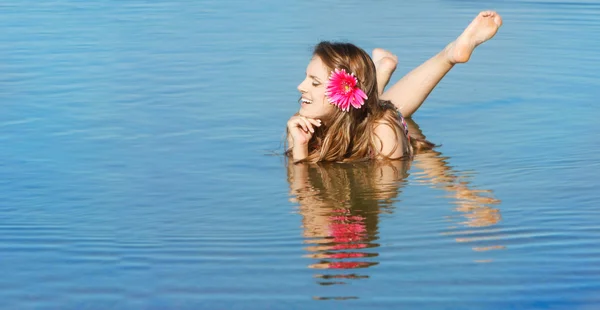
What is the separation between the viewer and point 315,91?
6.41 m

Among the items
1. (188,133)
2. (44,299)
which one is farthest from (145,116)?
(44,299)

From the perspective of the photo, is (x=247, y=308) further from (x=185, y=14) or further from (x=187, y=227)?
(x=185, y=14)

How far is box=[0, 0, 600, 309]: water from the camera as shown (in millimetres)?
4160

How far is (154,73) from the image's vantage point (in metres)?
8.84

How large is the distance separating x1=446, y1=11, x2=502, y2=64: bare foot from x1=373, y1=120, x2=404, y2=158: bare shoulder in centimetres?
115

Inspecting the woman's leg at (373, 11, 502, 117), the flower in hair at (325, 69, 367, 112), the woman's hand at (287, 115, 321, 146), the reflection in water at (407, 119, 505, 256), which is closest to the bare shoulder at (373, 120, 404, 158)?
the reflection in water at (407, 119, 505, 256)

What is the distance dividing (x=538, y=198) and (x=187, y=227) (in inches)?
69.1

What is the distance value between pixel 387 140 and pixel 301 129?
1.71ft

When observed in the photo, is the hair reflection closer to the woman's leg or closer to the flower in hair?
the flower in hair

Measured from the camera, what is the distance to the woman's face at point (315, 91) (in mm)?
6398

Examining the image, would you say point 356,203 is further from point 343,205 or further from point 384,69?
point 384,69

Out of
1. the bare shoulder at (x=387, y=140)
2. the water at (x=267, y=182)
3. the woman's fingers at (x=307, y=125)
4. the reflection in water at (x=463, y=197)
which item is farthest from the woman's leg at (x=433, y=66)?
the woman's fingers at (x=307, y=125)

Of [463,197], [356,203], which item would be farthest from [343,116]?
[463,197]

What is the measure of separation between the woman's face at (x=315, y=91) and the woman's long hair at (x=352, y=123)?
0.04m
